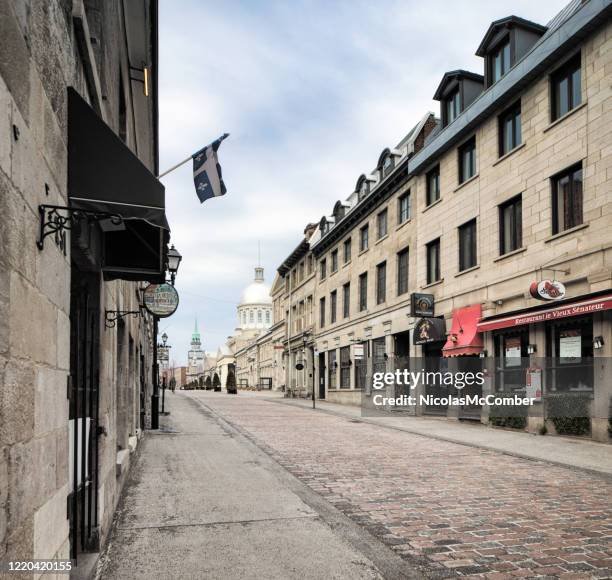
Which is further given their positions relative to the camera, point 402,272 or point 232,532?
point 402,272

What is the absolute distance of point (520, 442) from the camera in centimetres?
1562

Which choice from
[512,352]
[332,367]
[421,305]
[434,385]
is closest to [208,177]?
[512,352]

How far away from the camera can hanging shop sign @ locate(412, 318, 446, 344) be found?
78.0 ft

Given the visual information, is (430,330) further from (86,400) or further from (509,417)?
(86,400)

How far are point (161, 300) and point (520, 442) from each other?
31.5ft

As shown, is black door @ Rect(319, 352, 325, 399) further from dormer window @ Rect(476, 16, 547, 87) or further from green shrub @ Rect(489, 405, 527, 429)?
dormer window @ Rect(476, 16, 547, 87)

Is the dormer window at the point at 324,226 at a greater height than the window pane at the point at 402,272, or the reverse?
the dormer window at the point at 324,226

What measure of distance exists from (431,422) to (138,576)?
58.5 feet

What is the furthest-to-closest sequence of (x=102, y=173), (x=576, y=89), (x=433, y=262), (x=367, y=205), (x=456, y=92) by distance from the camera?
1. (x=367, y=205)
2. (x=433, y=262)
3. (x=456, y=92)
4. (x=576, y=89)
5. (x=102, y=173)

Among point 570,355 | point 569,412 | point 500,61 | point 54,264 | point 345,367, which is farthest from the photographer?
point 345,367

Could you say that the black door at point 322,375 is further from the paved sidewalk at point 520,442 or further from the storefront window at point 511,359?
the storefront window at point 511,359

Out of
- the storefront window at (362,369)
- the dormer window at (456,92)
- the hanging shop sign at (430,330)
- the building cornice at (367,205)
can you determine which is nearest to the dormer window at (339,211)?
the building cornice at (367,205)

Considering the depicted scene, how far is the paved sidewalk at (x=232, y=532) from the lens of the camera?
18.2 ft

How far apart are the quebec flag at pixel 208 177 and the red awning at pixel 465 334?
1157 cm
